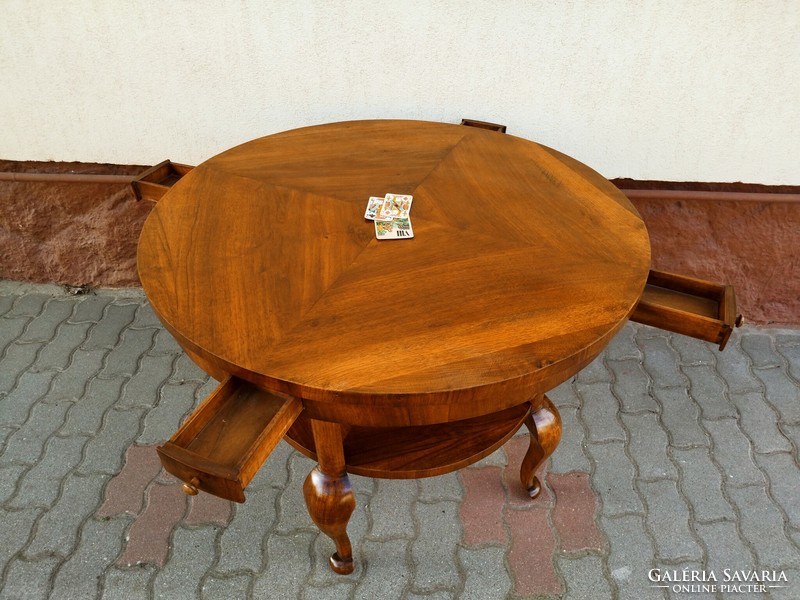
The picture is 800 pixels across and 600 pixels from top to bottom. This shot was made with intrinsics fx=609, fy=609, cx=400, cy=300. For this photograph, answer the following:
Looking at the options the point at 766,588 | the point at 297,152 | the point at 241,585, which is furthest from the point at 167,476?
the point at 766,588

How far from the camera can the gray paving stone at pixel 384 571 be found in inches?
81.0

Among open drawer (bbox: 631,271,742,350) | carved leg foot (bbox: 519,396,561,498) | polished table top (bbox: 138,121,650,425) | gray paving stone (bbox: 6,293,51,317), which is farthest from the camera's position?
gray paving stone (bbox: 6,293,51,317)

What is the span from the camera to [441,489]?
2369 mm

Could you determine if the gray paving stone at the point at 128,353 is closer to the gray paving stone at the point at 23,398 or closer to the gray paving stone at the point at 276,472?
the gray paving stone at the point at 23,398

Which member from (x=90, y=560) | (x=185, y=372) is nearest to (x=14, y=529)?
(x=90, y=560)

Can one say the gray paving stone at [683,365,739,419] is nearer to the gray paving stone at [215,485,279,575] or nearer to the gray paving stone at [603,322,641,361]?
the gray paving stone at [603,322,641,361]

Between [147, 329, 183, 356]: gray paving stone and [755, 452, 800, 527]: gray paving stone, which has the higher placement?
[755, 452, 800, 527]: gray paving stone

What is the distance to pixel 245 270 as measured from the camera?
167cm

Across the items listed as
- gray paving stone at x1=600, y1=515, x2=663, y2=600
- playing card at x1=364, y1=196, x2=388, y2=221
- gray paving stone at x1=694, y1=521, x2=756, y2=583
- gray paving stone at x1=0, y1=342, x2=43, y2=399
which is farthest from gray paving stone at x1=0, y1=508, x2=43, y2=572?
gray paving stone at x1=694, y1=521, x2=756, y2=583

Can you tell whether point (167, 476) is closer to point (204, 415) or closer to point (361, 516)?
point (361, 516)

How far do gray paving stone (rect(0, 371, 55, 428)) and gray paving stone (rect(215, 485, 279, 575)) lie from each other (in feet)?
3.60

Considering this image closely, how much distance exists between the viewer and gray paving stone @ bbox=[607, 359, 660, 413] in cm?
268

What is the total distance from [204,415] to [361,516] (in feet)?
3.73

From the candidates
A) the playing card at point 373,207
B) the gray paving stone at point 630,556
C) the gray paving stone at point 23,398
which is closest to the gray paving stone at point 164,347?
the gray paving stone at point 23,398
